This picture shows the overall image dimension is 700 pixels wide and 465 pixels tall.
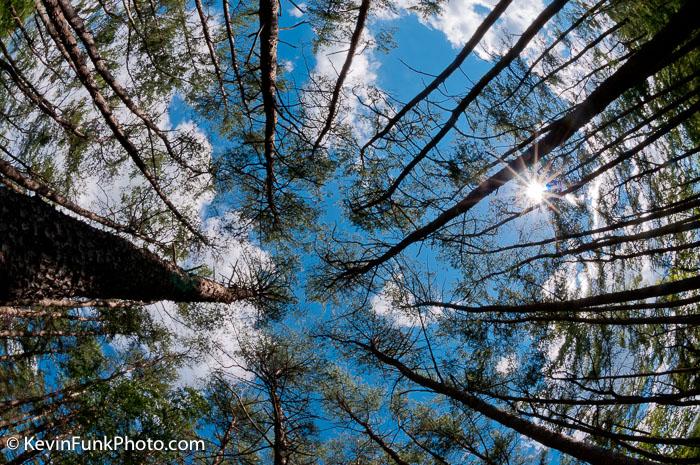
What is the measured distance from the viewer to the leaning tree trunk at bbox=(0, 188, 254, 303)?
1590 millimetres

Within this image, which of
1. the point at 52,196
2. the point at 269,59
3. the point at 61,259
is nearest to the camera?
the point at 61,259

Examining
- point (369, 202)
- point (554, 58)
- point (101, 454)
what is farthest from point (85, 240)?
point (554, 58)

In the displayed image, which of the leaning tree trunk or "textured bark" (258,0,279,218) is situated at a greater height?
"textured bark" (258,0,279,218)

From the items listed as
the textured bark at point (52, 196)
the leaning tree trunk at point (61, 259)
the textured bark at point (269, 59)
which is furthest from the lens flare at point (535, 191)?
the textured bark at point (52, 196)

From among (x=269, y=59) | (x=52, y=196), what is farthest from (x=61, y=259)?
(x=52, y=196)

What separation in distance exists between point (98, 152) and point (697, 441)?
6.06 metres

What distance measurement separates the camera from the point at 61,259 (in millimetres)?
1789

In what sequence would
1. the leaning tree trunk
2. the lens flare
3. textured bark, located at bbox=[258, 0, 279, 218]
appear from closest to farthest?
the leaning tree trunk → textured bark, located at bbox=[258, 0, 279, 218] → the lens flare

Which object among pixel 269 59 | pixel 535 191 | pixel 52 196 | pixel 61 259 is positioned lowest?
pixel 61 259

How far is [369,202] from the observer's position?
4.16 metres

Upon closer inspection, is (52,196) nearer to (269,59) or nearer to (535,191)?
(269,59)

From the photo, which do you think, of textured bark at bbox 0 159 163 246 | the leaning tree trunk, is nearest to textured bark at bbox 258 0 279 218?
the leaning tree trunk

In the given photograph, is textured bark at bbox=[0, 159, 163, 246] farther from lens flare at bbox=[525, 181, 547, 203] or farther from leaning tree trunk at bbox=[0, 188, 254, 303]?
lens flare at bbox=[525, 181, 547, 203]

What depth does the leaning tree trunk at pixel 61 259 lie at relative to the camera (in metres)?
1.59
